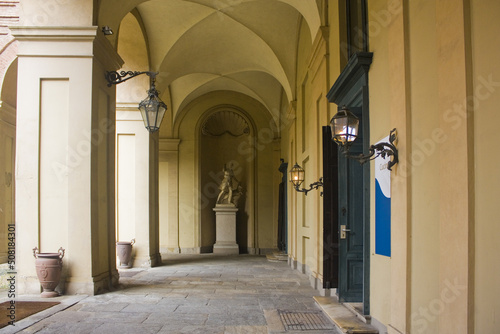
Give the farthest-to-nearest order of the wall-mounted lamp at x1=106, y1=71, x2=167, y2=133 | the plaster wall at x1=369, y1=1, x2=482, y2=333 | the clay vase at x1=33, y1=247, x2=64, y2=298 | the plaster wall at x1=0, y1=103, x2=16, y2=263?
the plaster wall at x1=0, y1=103, x2=16, y2=263 → the wall-mounted lamp at x1=106, y1=71, x2=167, y2=133 → the clay vase at x1=33, y1=247, x2=64, y2=298 → the plaster wall at x1=369, y1=1, x2=482, y2=333

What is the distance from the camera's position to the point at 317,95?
9141 mm

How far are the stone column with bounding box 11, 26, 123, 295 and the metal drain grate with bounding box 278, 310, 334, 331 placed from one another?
365 cm

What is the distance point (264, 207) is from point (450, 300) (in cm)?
1672

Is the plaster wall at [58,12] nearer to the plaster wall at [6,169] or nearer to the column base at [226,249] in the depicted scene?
the plaster wall at [6,169]

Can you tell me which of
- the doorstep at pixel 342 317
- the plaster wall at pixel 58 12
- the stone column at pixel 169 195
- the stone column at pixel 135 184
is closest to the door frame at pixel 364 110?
the doorstep at pixel 342 317

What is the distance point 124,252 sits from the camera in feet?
40.3

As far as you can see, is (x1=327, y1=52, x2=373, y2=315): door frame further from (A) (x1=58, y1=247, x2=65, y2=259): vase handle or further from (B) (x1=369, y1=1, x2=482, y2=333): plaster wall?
(A) (x1=58, y1=247, x2=65, y2=259): vase handle

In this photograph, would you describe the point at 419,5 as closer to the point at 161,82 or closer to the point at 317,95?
the point at 317,95

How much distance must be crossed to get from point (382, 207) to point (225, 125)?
16701 millimetres

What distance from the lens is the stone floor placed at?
5.72 m

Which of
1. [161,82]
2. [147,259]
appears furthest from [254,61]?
[147,259]

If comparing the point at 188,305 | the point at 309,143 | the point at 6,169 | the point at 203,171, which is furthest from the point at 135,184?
the point at 203,171

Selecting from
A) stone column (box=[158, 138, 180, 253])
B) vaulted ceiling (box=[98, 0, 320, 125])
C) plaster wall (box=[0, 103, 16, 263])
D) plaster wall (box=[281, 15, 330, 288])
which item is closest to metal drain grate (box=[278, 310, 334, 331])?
→ plaster wall (box=[281, 15, 330, 288])

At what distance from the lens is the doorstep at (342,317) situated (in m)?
5.14
